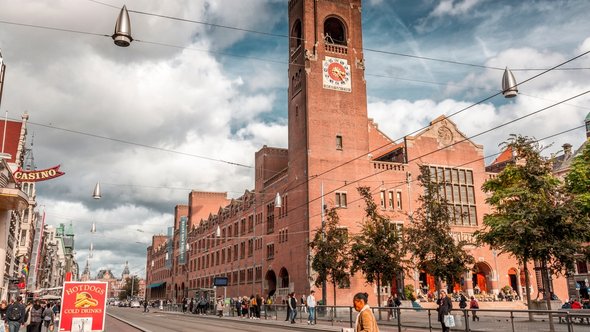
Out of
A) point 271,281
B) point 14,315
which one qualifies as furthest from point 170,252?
point 14,315

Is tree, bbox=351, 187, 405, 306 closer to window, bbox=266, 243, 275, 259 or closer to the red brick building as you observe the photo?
the red brick building

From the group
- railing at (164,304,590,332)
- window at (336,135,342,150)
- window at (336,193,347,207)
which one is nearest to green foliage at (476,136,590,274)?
railing at (164,304,590,332)

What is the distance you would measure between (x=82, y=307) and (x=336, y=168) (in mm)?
36868

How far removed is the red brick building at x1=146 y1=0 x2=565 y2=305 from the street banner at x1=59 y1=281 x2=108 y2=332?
103 feet

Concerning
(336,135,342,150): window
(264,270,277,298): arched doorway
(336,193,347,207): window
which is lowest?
(264,270,277,298): arched doorway

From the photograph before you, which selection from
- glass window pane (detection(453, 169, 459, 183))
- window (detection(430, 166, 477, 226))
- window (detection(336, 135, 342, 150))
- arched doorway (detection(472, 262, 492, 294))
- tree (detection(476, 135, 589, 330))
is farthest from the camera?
glass window pane (detection(453, 169, 459, 183))

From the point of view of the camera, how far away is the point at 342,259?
35.5 meters

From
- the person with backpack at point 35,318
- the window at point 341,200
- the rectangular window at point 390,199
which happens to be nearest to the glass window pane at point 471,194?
the rectangular window at point 390,199

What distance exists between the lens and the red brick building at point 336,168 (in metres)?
46.0

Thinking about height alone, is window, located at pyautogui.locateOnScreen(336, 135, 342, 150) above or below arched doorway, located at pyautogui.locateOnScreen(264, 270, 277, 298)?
above

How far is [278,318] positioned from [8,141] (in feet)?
106

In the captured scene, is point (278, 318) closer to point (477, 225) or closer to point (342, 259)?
point (342, 259)

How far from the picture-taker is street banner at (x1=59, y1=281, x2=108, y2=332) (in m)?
10.9

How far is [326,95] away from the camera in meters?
47.8
